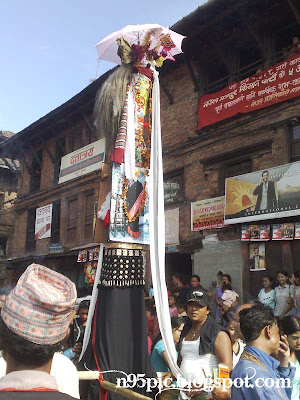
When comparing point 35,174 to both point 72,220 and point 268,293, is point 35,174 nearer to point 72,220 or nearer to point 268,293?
point 72,220

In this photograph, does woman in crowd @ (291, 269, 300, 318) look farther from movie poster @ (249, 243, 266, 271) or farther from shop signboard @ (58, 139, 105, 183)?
shop signboard @ (58, 139, 105, 183)

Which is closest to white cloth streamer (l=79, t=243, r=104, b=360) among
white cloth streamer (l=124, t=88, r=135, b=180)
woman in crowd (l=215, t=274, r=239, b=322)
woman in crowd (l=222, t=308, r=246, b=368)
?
white cloth streamer (l=124, t=88, r=135, b=180)

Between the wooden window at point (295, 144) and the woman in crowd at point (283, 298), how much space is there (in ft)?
9.18

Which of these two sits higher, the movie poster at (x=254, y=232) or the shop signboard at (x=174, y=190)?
the shop signboard at (x=174, y=190)

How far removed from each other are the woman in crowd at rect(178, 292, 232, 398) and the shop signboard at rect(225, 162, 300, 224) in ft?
17.6

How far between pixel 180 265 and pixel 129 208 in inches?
325

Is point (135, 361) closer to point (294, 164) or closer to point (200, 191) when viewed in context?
point (294, 164)

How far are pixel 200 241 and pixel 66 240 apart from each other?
759 centimetres

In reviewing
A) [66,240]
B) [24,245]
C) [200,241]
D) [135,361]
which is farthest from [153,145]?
[24,245]

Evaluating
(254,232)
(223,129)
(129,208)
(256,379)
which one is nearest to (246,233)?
(254,232)

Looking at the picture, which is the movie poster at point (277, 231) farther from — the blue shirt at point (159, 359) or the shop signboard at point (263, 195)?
the blue shirt at point (159, 359)

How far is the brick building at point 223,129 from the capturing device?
9641mm

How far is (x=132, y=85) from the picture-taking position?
4.70 m

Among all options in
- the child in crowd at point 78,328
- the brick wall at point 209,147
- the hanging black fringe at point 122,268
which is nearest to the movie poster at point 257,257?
the brick wall at point 209,147
